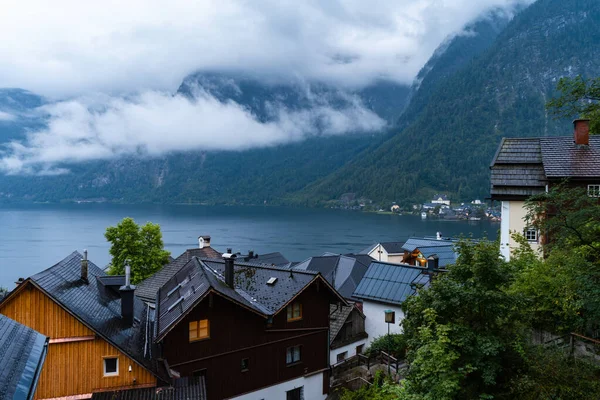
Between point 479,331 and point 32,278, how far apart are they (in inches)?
668

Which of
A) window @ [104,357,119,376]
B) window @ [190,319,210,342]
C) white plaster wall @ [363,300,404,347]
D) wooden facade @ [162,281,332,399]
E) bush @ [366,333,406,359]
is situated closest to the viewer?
window @ [104,357,119,376]

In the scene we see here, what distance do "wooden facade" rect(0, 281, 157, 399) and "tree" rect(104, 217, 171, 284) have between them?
108 feet

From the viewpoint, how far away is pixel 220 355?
22.1 metres

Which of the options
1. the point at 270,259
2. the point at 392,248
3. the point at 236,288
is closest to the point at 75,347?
the point at 236,288

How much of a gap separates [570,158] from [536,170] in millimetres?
1996

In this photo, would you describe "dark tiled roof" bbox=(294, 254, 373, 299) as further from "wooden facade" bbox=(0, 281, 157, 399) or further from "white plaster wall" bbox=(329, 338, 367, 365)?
"wooden facade" bbox=(0, 281, 157, 399)

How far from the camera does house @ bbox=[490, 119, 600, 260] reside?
26.7 m

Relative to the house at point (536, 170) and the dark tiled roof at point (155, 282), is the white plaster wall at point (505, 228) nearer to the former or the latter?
the house at point (536, 170)

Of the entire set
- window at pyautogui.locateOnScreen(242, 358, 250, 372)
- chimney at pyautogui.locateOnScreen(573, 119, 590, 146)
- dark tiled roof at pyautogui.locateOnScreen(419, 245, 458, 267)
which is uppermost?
chimney at pyautogui.locateOnScreen(573, 119, 590, 146)

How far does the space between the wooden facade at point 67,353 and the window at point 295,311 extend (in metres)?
8.28

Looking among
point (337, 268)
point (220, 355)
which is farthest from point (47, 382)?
point (337, 268)

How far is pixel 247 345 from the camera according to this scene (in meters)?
23.1

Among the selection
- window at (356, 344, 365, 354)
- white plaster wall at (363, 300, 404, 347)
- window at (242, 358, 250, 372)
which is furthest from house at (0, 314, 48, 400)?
window at (356, 344, 365, 354)

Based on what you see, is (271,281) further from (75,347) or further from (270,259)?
(270,259)
